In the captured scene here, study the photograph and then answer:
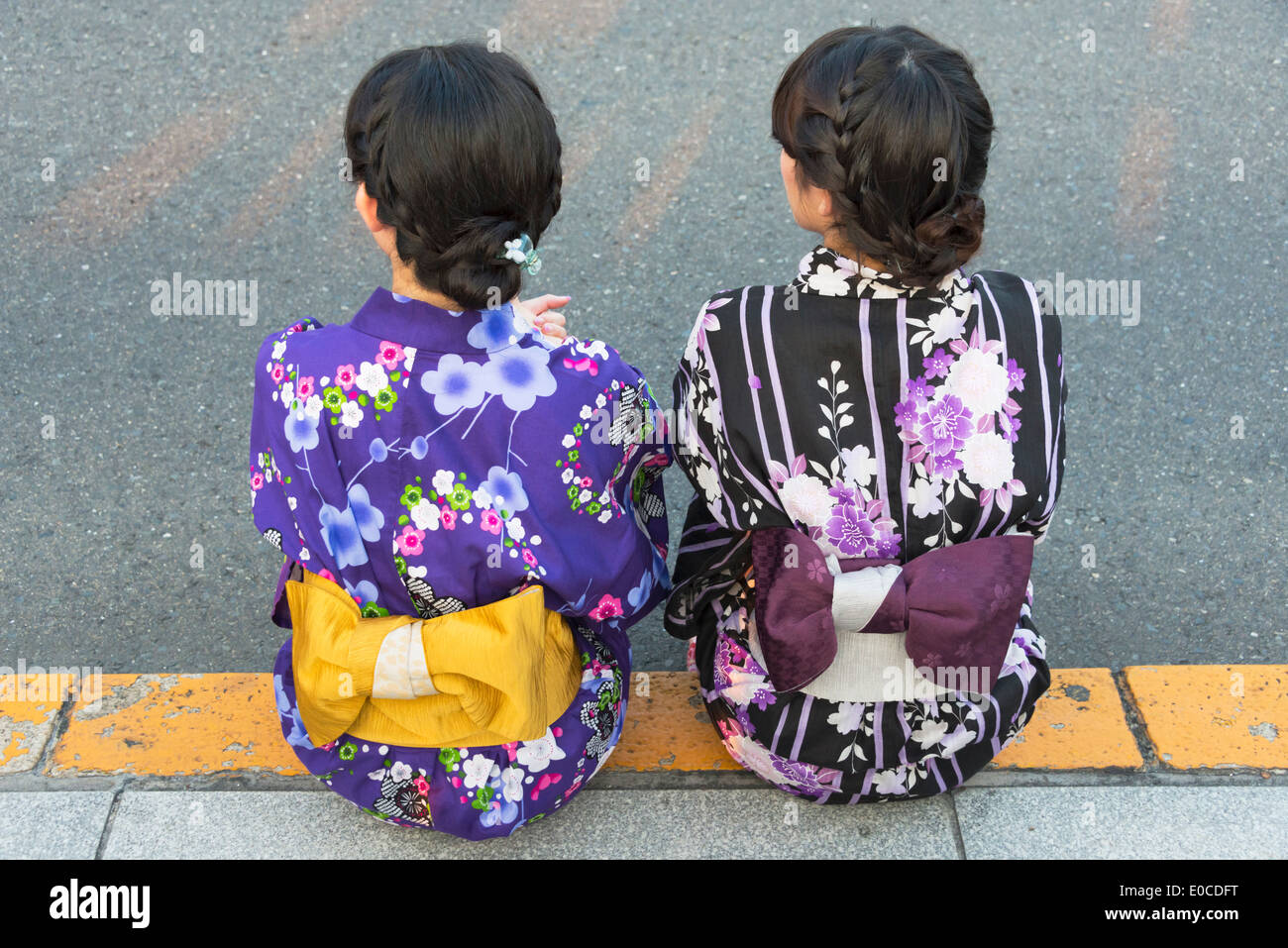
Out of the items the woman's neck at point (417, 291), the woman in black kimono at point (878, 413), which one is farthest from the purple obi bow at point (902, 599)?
the woman's neck at point (417, 291)

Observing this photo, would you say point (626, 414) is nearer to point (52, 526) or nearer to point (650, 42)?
point (52, 526)

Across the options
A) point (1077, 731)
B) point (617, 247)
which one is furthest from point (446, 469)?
point (617, 247)

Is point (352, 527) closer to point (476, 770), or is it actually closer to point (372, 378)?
point (372, 378)

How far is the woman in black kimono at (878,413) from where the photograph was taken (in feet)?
5.69

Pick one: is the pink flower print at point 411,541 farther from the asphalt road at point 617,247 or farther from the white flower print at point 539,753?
the asphalt road at point 617,247

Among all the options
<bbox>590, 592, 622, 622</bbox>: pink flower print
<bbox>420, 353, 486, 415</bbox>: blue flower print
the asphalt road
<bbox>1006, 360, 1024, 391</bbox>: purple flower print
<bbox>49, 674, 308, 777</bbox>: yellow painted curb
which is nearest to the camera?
<bbox>420, 353, 486, 415</bbox>: blue flower print

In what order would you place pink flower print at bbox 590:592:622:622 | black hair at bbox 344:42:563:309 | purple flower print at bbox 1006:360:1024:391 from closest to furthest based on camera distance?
black hair at bbox 344:42:563:309 < purple flower print at bbox 1006:360:1024:391 < pink flower print at bbox 590:592:622:622

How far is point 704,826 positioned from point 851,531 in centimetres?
65

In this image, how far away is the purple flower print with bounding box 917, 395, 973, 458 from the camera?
5.98 ft

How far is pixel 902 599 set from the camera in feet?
6.06

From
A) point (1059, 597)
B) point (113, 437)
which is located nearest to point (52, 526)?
point (113, 437)

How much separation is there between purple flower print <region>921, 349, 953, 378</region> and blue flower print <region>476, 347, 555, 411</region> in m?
0.56

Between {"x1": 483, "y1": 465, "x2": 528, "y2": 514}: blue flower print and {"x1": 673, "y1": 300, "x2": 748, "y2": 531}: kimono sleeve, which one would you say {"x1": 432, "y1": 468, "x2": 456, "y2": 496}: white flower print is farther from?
{"x1": 673, "y1": 300, "x2": 748, "y2": 531}: kimono sleeve

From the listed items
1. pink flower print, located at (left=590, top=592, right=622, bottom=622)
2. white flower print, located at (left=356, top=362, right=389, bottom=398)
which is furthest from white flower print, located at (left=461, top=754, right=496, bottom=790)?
white flower print, located at (left=356, top=362, right=389, bottom=398)
